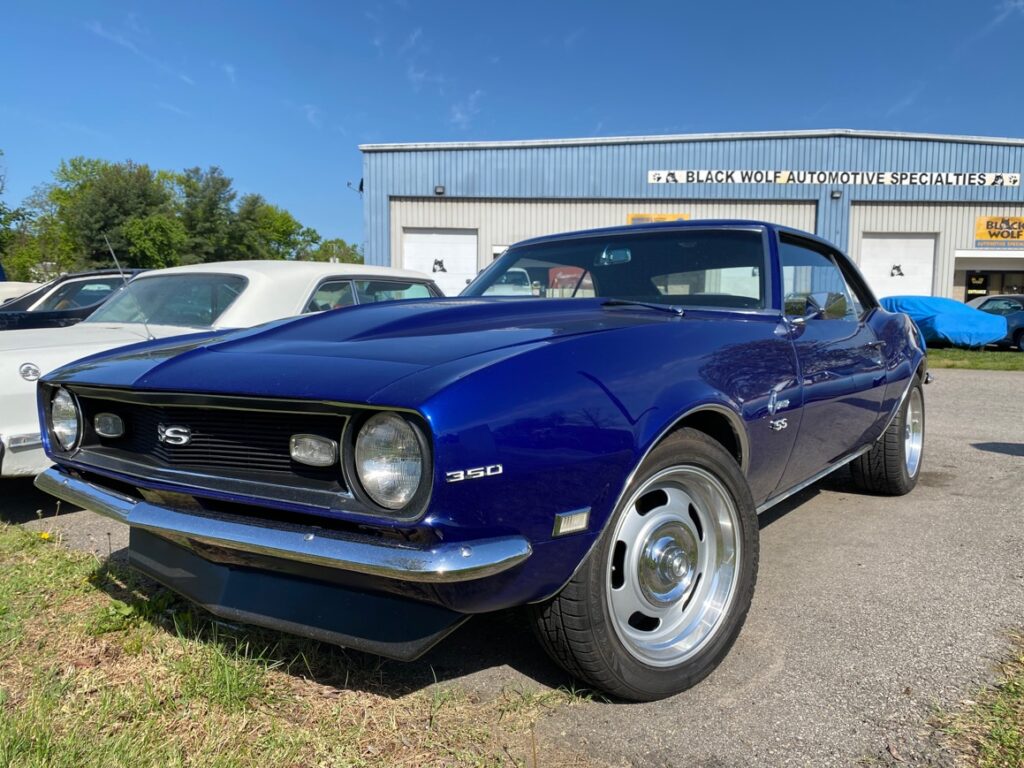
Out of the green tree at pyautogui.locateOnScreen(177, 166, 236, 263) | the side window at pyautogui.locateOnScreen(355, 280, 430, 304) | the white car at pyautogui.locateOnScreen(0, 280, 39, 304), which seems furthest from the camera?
the green tree at pyautogui.locateOnScreen(177, 166, 236, 263)

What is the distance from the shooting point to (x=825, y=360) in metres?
2.87

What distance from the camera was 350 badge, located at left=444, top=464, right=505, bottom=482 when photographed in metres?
1.43

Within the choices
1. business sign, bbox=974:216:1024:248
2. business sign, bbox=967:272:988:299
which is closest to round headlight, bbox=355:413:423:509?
business sign, bbox=974:216:1024:248

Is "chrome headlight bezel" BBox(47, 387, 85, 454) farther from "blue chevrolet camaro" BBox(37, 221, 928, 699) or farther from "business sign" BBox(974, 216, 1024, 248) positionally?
"business sign" BBox(974, 216, 1024, 248)

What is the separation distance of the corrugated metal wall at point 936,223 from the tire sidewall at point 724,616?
20.4 m

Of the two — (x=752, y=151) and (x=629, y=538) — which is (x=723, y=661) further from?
(x=752, y=151)

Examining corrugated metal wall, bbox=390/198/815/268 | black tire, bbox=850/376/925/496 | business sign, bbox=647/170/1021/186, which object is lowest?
black tire, bbox=850/376/925/496

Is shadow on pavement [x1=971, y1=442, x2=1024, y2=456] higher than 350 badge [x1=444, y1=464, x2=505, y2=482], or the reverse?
350 badge [x1=444, y1=464, x2=505, y2=482]

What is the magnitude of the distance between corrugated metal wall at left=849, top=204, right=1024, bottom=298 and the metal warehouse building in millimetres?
29

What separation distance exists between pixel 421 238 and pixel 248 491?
19.7 m

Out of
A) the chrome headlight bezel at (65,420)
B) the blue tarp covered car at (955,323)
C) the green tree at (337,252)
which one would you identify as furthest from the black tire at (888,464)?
the green tree at (337,252)

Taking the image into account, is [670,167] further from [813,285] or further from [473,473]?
[473,473]

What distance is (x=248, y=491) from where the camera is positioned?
1684 millimetres

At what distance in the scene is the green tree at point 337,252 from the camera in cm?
9562
